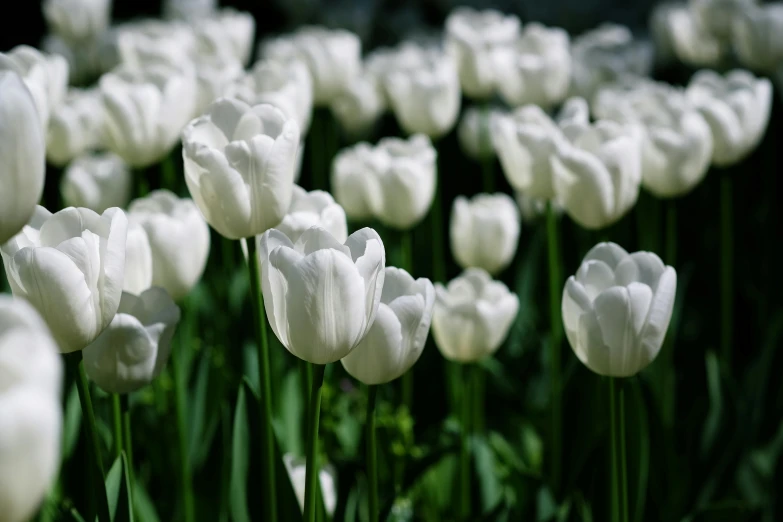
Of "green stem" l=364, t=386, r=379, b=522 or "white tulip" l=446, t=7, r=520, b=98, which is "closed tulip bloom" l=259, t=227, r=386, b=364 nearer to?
"green stem" l=364, t=386, r=379, b=522

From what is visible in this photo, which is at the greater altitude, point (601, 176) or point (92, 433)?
point (601, 176)

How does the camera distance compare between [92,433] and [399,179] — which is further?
[399,179]

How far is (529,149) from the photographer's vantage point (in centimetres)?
175

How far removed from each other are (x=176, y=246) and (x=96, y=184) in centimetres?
74

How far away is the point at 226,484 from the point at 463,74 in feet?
4.55

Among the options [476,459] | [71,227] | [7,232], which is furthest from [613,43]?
[7,232]

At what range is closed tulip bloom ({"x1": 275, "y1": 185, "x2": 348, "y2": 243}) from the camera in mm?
1226

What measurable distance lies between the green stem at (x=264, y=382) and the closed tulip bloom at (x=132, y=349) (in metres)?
0.12

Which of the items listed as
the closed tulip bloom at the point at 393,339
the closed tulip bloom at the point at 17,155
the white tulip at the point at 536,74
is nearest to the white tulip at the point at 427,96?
the white tulip at the point at 536,74

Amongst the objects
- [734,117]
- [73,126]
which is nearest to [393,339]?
[734,117]

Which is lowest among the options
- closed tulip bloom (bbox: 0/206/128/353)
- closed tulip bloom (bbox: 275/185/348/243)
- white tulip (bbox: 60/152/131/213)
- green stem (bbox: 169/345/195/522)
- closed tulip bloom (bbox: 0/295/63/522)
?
green stem (bbox: 169/345/195/522)

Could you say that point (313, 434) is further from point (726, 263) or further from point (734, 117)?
point (726, 263)

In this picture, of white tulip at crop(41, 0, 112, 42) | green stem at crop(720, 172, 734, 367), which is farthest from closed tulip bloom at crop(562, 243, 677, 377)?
white tulip at crop(41, 0, 112, 42)

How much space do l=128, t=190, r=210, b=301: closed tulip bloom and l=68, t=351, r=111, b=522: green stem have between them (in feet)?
1.29
